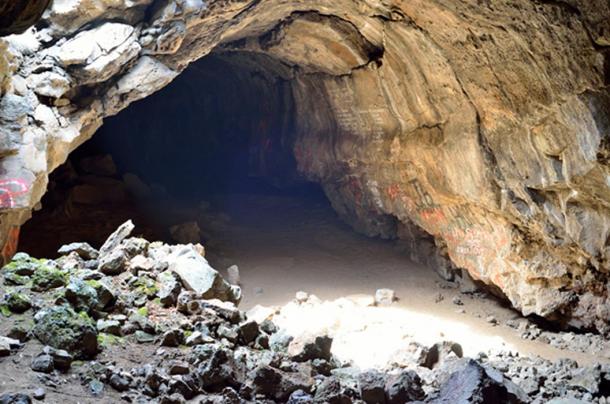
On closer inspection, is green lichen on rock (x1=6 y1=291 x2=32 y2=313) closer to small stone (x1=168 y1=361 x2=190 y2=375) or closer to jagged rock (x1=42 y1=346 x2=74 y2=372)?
jagged rock (x1=42 y1=346 x2=74 y2=372)

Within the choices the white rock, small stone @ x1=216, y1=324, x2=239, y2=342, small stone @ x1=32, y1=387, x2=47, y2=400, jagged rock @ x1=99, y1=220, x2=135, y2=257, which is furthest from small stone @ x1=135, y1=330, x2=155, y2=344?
the white rock

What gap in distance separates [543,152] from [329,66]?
4603mm

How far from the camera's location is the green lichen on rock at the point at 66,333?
4180mm

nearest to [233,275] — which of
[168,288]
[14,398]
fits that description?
[168,288]

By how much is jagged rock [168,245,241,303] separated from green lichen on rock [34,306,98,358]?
1852 mm

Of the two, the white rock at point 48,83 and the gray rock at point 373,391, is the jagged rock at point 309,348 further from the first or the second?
the white rock at point 48,83

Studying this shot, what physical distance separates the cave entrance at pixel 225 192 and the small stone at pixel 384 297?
0.48 m

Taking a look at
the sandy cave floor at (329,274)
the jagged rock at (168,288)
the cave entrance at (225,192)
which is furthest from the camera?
the cave entrance at (225,192)

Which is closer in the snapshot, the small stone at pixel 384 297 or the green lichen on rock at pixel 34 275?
the green lichen on rock at pixel 34 275

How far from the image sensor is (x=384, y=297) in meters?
9.42

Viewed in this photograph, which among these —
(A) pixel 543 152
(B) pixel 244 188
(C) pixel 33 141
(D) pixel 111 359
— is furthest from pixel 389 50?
(B) pixel 244 188

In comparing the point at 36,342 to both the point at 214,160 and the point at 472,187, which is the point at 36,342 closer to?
the point at 472,187

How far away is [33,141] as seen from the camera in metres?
5.80

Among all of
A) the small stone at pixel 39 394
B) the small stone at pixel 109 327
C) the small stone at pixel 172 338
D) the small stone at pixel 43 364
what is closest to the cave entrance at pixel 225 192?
the small stone at pixel 172 338
